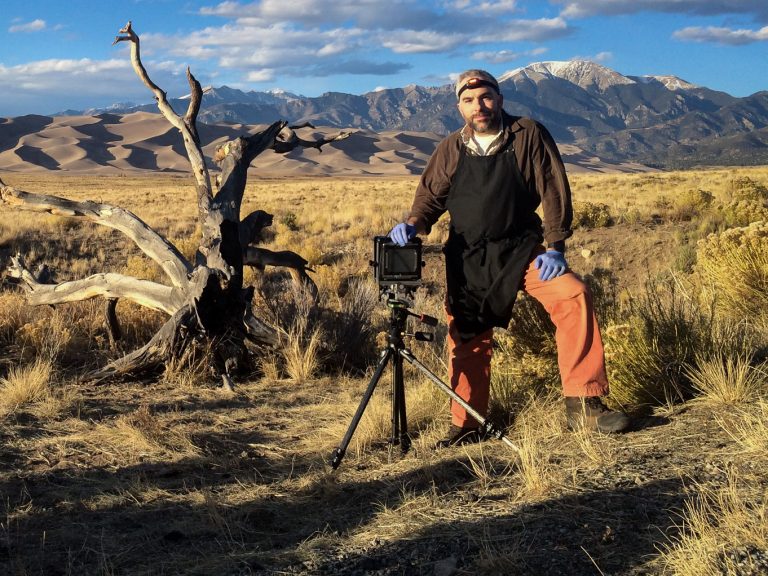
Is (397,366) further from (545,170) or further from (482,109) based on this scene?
(482,109)

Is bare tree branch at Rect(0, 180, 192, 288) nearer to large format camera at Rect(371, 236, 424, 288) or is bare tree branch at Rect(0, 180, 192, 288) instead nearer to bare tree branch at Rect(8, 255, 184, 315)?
bare tree branch at Rect(8, 255, 184, 315)

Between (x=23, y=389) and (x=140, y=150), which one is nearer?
(x=23, y=389)

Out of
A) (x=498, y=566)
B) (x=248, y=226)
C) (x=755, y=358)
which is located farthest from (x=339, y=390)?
(x=498, y=566)

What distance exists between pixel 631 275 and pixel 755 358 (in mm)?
7615

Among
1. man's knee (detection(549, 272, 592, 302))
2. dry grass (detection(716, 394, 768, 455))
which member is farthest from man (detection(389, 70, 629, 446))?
dry grass (detection(716, 394, 768, 455))

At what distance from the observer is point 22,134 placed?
144375 millimetres

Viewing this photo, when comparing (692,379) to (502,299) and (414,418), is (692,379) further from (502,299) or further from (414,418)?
(414,418)

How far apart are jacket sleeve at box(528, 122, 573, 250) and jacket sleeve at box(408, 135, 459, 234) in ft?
1.46

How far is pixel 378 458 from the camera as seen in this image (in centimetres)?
419

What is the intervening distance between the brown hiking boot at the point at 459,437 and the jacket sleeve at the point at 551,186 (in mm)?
1146

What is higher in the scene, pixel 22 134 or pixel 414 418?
pixel 22 134

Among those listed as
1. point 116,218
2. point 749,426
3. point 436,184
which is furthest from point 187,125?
point 749,426

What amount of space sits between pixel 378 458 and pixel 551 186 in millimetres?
1753

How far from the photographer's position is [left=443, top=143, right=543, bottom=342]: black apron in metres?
3.90
